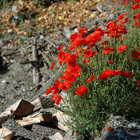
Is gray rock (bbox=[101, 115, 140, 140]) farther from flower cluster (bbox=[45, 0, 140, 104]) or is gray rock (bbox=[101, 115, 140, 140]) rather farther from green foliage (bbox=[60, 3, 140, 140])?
flower cluster (bbox=[45, 0, 140, 104])

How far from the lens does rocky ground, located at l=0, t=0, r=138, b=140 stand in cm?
681

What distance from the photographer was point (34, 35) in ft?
27.7

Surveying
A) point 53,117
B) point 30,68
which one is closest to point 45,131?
point 53,117

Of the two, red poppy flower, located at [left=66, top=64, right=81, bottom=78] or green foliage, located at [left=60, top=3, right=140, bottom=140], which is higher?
red poppy flower, located at [left=66, top=64, right=81, bottom=78]

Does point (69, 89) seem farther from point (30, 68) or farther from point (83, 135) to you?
point (30, 68)

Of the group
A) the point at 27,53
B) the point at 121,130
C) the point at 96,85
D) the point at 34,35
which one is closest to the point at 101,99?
the point at 96,85

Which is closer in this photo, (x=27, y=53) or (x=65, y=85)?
(x=65, y=85)

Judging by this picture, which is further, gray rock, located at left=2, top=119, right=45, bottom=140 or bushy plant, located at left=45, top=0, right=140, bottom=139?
gray rock, located at left=2, top=119, right=45, bottom=140

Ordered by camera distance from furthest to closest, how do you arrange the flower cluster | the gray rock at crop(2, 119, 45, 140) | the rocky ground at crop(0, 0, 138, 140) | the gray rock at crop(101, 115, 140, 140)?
the rocky ground at crop(0, 0, 138, 140)
the gray rock at crop(2, 119, 45, 140)
the gray rock at crop(101, 115, 140, 140)
the flower cluster

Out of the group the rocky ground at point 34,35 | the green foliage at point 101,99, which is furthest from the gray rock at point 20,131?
the rocky ground at point 34,35

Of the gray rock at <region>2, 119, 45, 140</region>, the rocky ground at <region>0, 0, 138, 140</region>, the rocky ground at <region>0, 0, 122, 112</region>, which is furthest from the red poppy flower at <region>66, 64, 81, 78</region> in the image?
the rocky ground at <region>0, 0, 122, 112</region>

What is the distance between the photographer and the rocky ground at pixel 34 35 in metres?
6.81

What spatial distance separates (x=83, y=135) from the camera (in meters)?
4.25

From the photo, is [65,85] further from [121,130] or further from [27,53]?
[27,53]
